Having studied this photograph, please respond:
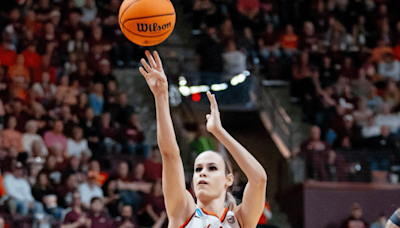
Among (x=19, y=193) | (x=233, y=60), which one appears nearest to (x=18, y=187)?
(x=19, y=193)

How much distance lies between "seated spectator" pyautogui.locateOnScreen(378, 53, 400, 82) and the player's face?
8915 millimetres

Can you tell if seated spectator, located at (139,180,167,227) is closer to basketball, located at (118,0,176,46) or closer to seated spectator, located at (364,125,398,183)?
seated spectator, located at (364,125,398,183)

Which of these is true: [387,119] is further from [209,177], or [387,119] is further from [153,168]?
[209,177]

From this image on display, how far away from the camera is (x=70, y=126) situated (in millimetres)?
9148

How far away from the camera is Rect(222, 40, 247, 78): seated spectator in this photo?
10.8 metres

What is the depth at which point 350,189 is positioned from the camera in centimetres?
905

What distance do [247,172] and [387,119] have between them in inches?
310

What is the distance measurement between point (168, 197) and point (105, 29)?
873 centimetres

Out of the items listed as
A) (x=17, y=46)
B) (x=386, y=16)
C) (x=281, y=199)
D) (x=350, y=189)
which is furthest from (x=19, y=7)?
(x=386, y=16)

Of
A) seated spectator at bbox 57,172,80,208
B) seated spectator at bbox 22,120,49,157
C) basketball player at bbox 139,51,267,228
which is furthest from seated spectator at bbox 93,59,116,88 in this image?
basketball player at bbox 139,51,267,228

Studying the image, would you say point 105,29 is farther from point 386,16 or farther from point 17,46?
point 386,16

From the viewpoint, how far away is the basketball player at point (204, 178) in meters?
3.12

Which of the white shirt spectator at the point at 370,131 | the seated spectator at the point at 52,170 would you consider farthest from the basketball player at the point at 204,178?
the white shirt spectator at the point at 370,131

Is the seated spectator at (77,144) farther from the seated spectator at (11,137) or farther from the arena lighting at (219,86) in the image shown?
the arena lighting at (219,86)
